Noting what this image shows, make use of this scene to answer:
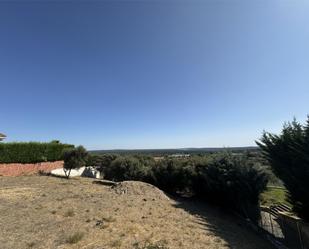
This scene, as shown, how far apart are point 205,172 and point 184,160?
3.69 metres

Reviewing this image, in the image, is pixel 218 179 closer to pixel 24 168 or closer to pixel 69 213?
pixel 69 213

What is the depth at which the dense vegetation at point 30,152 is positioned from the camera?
22.1m

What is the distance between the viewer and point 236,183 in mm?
13391

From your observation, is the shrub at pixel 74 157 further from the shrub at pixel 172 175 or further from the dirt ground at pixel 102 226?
the dirt ground at pixel 102 226

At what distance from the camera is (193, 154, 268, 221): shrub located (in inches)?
521

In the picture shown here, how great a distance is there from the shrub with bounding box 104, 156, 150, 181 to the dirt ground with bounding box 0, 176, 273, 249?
8.23m

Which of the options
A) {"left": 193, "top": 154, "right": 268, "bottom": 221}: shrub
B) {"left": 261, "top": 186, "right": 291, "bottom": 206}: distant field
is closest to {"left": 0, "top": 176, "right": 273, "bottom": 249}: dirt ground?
{"left": 193, "top": 154, "right": 268, "bottom": 221}: shrub

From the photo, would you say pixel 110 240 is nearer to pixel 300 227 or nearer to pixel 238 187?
pixel 300 227

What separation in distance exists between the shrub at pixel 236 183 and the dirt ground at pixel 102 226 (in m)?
1.09

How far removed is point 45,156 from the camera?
1030 inches

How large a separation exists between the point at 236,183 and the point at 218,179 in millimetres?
1109

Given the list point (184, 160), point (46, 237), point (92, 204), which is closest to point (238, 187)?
point (184, 160)

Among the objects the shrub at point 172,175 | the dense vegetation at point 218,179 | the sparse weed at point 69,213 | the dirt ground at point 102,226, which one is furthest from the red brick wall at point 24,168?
the sparse weed at point 69,213

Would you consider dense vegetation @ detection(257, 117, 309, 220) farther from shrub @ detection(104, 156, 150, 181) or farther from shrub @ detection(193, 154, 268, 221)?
shrub @ detection(104, 156, 150, 181)
